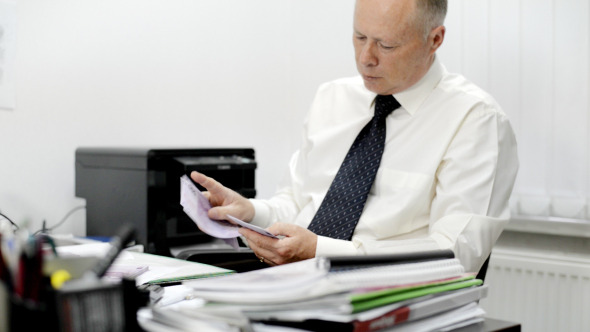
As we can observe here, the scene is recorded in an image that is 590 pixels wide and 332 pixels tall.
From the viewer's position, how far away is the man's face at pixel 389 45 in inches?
65.0

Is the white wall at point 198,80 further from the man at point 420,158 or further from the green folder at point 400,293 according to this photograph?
the green folder at point 400,293

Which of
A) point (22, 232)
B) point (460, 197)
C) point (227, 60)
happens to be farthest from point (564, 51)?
point (22, 232)

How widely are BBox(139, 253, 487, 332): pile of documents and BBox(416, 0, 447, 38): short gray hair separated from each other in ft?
3.48

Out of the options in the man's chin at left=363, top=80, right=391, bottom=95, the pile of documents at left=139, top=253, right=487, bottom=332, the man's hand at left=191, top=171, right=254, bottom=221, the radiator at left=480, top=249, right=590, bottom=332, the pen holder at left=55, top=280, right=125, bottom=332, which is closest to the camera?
the pen holder at left=55, top=280, right=125, bottom=332

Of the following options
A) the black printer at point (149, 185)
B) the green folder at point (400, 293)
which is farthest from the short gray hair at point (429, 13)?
the green folder at point (400, 293)

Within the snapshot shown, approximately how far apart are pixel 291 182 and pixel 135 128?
0.87 metres

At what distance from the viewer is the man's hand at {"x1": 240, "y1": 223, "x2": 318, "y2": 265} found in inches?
54.2

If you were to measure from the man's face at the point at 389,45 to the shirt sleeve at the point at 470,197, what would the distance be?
215 millimetres

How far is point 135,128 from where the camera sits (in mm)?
2570

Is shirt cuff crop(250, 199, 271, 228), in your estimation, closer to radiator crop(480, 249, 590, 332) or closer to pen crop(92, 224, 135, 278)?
radiator crop(480, 249, 590, 332)

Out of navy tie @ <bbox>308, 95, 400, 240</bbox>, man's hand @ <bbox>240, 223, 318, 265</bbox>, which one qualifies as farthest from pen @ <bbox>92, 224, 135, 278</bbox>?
navy tie @ <bbox>308, 95, 400, 240</bbox>

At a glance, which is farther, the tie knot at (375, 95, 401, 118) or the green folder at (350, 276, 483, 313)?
the tie knot at (375, 95, 401, 118)

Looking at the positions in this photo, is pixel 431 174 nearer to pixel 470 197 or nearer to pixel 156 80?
pixel 470 197

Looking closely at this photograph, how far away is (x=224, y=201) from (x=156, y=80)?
1.12 meters
